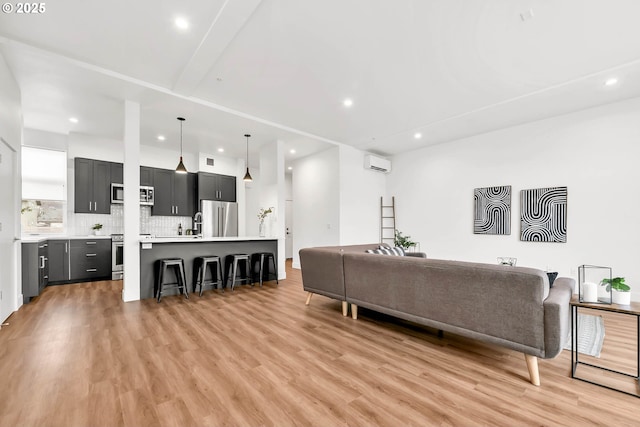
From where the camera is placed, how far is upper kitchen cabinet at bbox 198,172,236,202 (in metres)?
6.95

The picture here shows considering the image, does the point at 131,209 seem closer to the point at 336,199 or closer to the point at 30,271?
the point at 30,271

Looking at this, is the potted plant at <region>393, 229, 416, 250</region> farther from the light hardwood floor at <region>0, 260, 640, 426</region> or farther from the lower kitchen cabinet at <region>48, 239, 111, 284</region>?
the lower kitchen cabinet at <region>48, 239, 111, 284</region>

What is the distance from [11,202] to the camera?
11.0ft

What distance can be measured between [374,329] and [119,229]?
608 cm

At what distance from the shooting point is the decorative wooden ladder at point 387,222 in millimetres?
7375

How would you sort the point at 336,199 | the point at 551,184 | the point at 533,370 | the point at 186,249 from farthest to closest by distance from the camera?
the point at 336,199, the point at 551,184, the point at 186,249, the point at 533,370

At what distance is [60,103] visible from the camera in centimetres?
432

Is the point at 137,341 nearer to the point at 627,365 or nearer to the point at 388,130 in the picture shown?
the point at 627,365

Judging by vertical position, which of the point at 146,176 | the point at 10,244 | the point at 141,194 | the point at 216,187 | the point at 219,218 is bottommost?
the point at 10,244

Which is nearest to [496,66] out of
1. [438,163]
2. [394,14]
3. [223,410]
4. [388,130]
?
[394,14]

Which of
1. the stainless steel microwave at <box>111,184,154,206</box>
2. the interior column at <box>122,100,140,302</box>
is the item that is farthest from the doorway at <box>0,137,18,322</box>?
the stainless steel microwave at <box>111,184,154,206</box>

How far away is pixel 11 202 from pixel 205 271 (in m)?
2.52

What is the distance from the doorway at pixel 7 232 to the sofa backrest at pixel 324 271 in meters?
3.36

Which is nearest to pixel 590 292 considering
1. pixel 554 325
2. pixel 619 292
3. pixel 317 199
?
pixel 619 292
